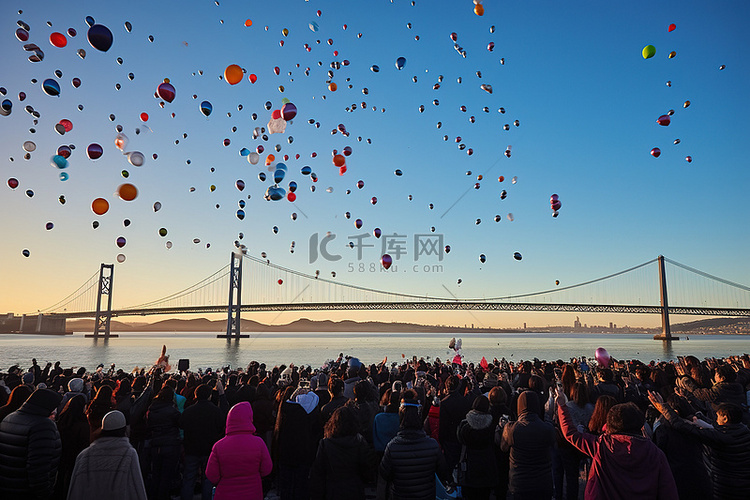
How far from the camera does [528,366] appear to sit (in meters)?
10.9

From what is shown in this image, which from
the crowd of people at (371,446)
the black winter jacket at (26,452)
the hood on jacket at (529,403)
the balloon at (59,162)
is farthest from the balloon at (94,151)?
the hood on jacket at (529,403)

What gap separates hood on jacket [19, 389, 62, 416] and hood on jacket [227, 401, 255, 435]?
1494mm

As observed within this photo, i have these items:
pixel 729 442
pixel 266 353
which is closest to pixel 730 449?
pixel 729 442

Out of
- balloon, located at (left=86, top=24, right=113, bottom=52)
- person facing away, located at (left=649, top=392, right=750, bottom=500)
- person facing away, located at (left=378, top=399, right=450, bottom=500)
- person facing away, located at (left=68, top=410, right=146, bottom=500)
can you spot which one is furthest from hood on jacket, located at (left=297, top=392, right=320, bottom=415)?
balloon, located at (left=86, top=24, right=113, bottom=52)

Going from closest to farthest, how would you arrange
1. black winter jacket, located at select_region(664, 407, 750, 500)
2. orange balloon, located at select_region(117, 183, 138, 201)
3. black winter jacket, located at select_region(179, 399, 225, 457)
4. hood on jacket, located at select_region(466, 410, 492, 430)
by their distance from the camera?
black winter jacket, located at select_region(664, 407, 750, 500)
hood on jacket, located at select_region(466, 410, 492, 430)
black winter jacket, located at select_region(179, 399, 225, 457)
orange balloon, located at select_region(117, 183, 138, 201)

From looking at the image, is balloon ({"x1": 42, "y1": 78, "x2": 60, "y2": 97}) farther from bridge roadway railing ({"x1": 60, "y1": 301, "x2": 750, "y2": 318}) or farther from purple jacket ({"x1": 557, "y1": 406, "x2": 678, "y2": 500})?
Answer: bridge roadway railing ({"x1": 60, "y1": 301, "x2": 750, "y2": 318})

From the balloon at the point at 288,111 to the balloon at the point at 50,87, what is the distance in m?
5.03

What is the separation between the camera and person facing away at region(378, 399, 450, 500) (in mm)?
3674

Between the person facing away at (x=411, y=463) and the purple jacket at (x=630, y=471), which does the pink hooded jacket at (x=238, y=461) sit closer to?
the person facing away at (x=411, y=463)

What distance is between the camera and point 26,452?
3.82 metres

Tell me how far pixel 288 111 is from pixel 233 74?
1751 millimetres

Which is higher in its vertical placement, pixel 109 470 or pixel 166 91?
pixel 166 91

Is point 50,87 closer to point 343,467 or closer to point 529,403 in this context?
point 343,467

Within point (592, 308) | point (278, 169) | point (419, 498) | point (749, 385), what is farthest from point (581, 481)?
point (592, 308)
